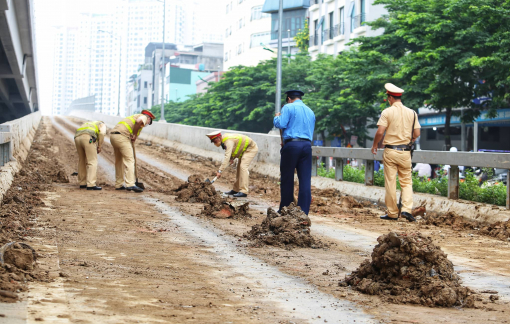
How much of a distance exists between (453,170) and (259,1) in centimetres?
7572

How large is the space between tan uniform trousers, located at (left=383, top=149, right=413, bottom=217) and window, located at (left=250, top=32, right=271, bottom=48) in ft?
236

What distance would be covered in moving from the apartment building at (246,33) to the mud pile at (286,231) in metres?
69.3

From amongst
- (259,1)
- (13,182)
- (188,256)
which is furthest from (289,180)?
(259,1)

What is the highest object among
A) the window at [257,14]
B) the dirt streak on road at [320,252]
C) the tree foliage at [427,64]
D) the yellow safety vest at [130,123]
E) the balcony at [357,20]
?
the window at [257,14]

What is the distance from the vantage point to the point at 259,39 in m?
82.8

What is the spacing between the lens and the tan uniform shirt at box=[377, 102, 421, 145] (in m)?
10.2

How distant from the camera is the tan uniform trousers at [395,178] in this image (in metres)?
10.1

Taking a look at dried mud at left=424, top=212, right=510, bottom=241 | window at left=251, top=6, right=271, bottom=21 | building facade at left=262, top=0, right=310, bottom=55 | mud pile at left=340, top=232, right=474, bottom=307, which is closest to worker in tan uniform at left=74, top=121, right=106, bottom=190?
dried mud at left=424, top=212, right=510, bottom=241

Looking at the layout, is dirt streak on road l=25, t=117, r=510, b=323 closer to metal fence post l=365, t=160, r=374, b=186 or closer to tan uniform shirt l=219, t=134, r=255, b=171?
tan uniform shirt l=219, t=134, r=255, b=171

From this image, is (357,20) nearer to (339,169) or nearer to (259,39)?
(259,39)

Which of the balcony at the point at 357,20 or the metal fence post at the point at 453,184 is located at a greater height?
the balcony at the point at 357,20

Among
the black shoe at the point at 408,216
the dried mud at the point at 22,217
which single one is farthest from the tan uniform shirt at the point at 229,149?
the black shoe at the point at 408,216

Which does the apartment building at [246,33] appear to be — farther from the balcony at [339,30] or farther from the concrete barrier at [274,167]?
the concrete barrier at [274,167]

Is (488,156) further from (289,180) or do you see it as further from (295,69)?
(295,69)
